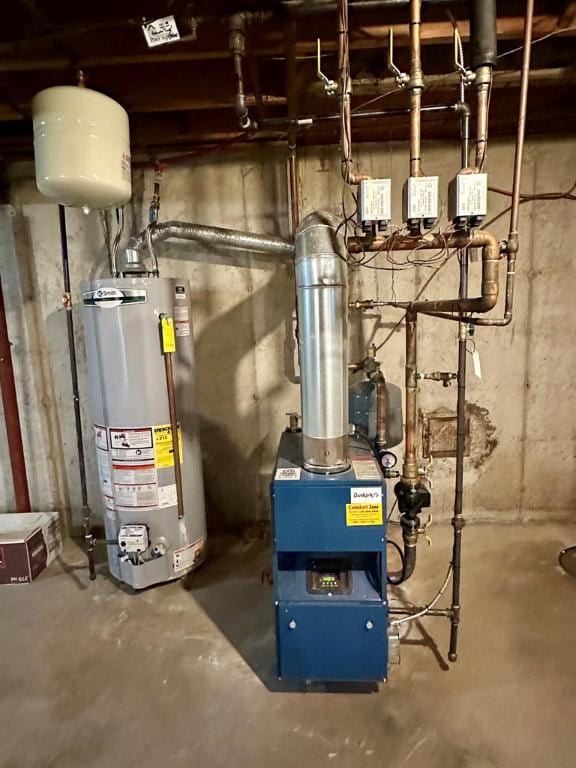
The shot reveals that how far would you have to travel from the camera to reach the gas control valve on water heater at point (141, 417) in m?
1.89

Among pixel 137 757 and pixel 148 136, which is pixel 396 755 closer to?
pixel 137 757

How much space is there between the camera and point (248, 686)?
1.54 meters

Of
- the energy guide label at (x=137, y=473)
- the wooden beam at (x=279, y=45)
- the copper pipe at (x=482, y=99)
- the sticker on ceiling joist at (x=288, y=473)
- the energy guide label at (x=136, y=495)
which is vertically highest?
the wooden beam at (x=279, y=45)

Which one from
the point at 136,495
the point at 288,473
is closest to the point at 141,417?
the point at 136,495

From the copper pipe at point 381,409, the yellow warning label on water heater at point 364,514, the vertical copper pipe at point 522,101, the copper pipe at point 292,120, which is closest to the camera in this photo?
the vertical copper pipe at point 522,101

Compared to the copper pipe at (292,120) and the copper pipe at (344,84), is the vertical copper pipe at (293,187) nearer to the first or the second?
the copper pipe at (292,120)

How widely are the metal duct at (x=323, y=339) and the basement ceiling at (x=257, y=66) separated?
61 cm

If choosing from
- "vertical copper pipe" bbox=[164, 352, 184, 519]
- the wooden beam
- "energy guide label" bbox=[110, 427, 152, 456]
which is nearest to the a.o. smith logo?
"vertical copper pipe" bbox=[164, 352, 184, 519]

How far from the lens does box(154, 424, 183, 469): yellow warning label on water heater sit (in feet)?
6.42

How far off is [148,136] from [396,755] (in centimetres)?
266

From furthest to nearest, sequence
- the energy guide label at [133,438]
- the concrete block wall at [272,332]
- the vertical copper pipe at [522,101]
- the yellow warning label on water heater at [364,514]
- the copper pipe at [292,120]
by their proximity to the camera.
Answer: the concrete block wall at [272,332], the energy guide label at [133,438], the copper pipe at [292,120], the yellow warning label on water heater at [364,514], the vertical copper pipe at [522,101]

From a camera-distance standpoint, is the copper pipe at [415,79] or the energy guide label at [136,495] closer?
the copper pipe at [415,79]

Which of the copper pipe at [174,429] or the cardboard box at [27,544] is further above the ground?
the copper pipe at [174,429]

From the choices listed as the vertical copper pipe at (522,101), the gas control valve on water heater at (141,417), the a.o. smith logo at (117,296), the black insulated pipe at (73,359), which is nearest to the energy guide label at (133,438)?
the gas control valve on water heater at (141,417)
